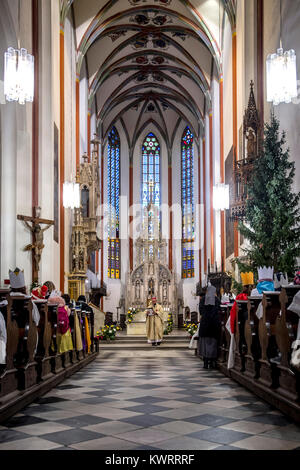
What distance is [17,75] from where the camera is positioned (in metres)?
9.20

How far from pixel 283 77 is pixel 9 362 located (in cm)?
687

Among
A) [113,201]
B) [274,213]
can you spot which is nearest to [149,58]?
[113,201]

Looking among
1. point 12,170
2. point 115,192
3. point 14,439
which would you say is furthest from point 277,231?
point 115,192

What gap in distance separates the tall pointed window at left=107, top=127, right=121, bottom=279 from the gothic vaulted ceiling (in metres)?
1.18

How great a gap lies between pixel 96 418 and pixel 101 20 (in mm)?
19359

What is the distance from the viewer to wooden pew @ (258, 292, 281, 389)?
211 inches

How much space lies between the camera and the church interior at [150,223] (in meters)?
4.83

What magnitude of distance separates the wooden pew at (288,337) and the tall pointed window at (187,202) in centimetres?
2620

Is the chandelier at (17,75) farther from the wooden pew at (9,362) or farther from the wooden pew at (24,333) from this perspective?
the wooden pew at (9,362)

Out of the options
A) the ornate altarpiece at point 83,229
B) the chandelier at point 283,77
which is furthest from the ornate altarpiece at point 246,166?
the ornate altarpiece at point 83,229

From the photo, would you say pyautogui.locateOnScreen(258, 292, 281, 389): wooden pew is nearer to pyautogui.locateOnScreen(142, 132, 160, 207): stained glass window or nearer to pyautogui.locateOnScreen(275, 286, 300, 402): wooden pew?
pyautogui.locateOnScreen(275, 286, 300, 402): wooden pew

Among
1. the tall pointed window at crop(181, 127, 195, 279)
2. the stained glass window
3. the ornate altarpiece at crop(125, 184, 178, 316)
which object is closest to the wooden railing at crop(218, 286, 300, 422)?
the ornate altarpiece at crop(125, 184, 178, 316)

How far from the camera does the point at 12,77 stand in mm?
9164
